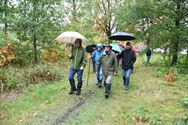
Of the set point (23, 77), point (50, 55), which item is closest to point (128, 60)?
point (23, 77)

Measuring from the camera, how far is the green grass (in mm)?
9844

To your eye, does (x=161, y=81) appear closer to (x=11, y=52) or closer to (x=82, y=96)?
(x=82, y=96)

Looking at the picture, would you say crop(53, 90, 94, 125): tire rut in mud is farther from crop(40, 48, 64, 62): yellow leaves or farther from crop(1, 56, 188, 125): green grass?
crop(40, 48, 64, 62): yellow leaves

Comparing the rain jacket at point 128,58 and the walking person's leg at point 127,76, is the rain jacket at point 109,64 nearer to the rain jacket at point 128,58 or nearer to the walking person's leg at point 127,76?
the rain jacket at point 128,58

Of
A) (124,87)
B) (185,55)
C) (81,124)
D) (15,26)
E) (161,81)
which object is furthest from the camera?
(185,55)

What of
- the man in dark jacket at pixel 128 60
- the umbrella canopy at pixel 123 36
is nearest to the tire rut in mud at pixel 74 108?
the man in dark jacket at pixel 128 60

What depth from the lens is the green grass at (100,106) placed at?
388 inches

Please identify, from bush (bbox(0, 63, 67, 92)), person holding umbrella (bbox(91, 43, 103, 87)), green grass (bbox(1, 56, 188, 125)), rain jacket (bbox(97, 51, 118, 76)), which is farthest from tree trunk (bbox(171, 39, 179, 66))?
rain jacket (bbox(97, 51, 118, 76))

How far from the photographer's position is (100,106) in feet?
37.5

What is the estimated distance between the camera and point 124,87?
49.3ft

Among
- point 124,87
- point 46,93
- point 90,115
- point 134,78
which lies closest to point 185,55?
point 134,78

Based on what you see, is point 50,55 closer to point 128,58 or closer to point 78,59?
point 128,58

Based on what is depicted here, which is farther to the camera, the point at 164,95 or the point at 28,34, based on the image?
the point at 28,34

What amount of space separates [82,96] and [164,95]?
3147mm
